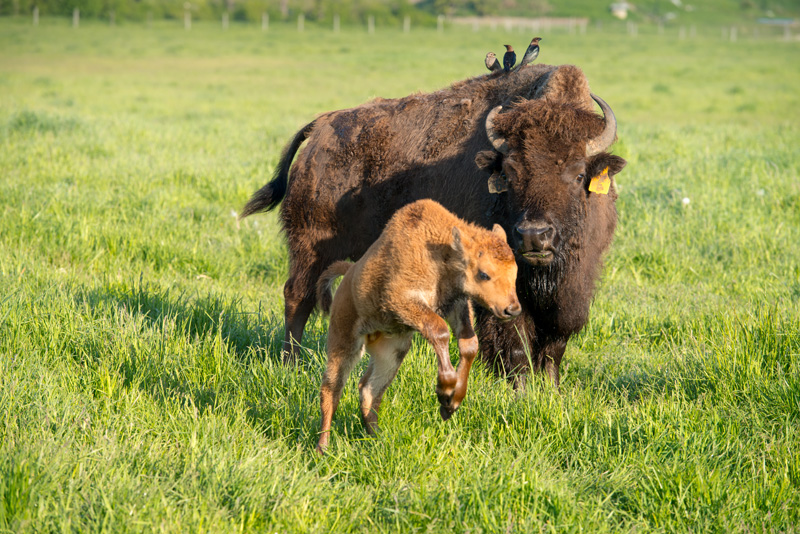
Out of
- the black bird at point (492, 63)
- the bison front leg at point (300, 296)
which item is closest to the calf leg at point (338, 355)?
the bison front leg at point (300, 296)

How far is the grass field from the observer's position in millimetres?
2828

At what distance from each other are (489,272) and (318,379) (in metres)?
1.56

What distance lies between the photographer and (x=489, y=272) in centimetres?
272

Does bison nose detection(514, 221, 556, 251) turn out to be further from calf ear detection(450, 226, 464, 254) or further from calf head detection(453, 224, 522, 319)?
calf ear detection(450, 226, 464, 254)

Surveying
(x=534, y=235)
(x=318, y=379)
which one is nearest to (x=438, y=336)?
(x=534, y=235)

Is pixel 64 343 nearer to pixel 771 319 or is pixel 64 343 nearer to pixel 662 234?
pixel 771 319

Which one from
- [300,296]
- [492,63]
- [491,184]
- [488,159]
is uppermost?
[492,63]

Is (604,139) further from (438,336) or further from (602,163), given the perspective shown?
(438,336)

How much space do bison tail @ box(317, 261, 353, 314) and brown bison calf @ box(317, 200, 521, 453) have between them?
24cm

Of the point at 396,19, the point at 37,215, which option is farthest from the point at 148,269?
the point at 396,19

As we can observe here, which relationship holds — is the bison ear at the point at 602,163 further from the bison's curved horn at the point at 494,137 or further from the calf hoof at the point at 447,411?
the calf hoof at the point at 447,411

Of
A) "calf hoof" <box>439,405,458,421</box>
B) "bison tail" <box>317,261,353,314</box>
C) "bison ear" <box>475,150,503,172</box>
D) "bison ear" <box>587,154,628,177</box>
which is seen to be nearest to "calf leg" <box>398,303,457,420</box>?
"calf hoof" <box>439,405,458,421</box>

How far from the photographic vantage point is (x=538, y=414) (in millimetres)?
3510

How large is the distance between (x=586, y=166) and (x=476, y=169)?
759 mm
